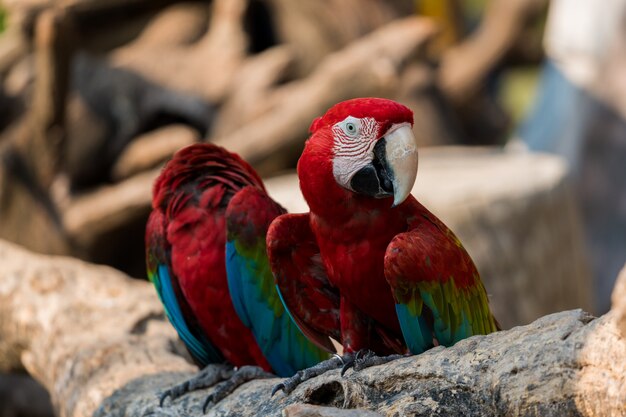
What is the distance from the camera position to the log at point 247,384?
127cm

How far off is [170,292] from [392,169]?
735 mm

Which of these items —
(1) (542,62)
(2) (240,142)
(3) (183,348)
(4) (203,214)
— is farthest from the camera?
(1) (542,62)

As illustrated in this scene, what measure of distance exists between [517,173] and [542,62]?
2.46 m

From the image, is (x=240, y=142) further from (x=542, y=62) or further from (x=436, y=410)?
(x=436, y=410)

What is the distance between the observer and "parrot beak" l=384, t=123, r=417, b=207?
1.48 m

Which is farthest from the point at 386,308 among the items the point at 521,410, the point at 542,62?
the point at 542,62

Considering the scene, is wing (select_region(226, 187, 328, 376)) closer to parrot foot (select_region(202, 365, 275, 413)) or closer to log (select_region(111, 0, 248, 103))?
parrot foot (select_region(202, 365, 275, 413))

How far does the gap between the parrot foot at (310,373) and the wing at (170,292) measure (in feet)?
1.51

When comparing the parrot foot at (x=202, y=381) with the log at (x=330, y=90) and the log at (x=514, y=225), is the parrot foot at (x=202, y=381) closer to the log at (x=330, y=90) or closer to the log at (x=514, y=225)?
the log at (x=514, y=225)

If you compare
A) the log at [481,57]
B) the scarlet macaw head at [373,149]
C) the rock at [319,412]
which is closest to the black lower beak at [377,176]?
the scarlet macaw head at [373,149]

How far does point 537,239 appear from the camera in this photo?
376cm

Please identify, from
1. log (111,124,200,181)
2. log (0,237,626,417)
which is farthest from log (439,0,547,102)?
log (0,237,626,417)

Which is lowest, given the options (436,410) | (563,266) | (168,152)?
(563,266)

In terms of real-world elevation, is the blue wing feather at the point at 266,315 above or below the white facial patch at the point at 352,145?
below
